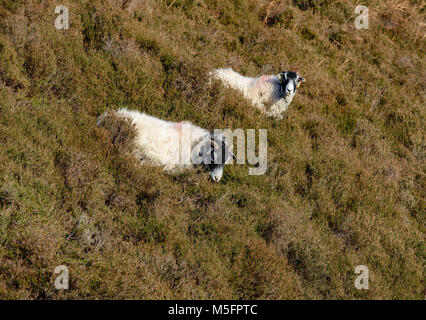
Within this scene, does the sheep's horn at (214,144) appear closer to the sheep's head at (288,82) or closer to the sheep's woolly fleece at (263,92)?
the sheep's woolly fleece at (263,92)

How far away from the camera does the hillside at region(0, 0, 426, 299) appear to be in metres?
4.89

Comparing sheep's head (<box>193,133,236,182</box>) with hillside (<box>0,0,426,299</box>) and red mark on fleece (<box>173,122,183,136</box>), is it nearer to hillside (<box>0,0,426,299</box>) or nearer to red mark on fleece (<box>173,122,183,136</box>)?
hillside (<box>0,0,426,299</box>)

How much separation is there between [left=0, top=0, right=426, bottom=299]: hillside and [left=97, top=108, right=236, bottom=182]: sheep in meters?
0.26

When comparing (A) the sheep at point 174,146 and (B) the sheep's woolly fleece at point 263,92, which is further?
(B) the sheep's woolly fleece at point 263,92

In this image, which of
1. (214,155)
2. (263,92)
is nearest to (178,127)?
(214,155)

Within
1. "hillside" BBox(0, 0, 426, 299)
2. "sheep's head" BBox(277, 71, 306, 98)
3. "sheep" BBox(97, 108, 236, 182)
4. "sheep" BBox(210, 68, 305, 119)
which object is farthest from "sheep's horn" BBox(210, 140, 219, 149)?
"sheep's head" BBox(277, 71, 306, 98)

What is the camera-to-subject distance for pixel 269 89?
30.3ft

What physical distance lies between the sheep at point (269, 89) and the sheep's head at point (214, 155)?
233cm

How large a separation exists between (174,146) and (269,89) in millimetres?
3233

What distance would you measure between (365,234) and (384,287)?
95 cm

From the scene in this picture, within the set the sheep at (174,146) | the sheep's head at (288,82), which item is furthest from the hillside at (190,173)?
the sheep's head at (288,82)

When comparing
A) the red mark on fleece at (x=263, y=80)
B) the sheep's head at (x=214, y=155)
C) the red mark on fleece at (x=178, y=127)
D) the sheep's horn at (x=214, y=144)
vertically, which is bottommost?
the sheep's head at (x=214, y=155)

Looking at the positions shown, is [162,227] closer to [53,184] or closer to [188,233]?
[188,233]

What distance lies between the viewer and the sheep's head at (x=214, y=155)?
688 cm
